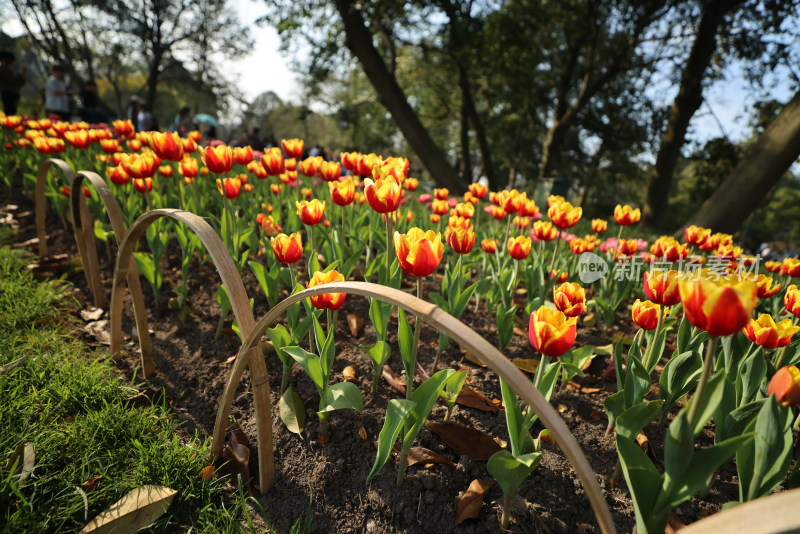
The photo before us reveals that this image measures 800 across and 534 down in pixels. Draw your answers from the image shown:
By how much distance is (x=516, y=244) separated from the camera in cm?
204

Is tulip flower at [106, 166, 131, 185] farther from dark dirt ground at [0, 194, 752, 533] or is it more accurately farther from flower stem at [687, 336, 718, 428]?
flower stem at [687, 336, 718, 428]

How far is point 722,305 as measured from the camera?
0.74 metres

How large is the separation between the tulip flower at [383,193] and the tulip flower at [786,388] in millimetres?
1049

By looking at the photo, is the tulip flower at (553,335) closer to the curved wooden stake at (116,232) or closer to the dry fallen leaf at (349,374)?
the dry fallen leaf at (349,374)

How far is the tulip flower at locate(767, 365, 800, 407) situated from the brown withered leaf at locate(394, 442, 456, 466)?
91 centimetres

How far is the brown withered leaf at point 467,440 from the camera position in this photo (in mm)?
1419

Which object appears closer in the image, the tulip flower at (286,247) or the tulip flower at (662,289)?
the tulip flower at (662,289)

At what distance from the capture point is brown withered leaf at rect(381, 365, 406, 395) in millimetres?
1758

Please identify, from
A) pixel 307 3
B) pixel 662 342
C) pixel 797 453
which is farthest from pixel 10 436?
pixel 307 3

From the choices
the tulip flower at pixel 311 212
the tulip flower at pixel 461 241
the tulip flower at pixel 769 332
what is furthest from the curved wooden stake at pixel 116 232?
the tulip flower at pixel 769 332

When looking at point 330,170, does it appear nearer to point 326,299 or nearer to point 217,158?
point 217,158

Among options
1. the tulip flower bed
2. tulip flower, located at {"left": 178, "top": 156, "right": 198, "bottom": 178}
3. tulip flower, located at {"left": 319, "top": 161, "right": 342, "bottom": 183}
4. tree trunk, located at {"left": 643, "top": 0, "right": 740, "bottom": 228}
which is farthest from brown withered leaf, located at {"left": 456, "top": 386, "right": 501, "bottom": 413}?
tree trunk, located at {"left": 643, "top": 0, "right": 740, "bottom": 228}

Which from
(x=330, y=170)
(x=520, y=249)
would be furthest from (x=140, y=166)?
(x=520, y=249)

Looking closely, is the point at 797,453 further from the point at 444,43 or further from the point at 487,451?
the point at 444,43
